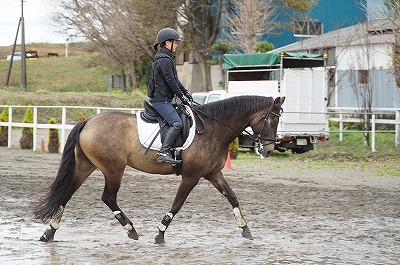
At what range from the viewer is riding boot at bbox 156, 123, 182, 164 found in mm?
9430

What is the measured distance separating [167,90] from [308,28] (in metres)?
38.1

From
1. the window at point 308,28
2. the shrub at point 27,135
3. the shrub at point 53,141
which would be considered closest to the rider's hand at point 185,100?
the shrub at point 53,141

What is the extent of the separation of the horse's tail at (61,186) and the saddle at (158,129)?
834mm

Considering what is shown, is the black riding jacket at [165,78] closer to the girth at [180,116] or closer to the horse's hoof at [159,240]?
the girth at [180,116]

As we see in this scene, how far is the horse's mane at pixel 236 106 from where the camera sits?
9.82 m

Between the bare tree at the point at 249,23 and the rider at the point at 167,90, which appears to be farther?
the bare tree at the point at 249,23

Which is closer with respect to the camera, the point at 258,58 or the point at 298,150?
the point at 298,150

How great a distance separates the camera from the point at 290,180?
16969 millimetres

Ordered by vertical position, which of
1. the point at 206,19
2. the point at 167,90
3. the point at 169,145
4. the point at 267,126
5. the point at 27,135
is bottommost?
the point at 27,135

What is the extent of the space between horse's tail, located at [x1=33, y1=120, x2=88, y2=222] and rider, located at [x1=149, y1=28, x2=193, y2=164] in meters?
1.08

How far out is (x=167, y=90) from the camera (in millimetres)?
9641

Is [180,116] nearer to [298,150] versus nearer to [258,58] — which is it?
[298,150]

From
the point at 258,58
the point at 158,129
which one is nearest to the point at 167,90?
the point at 158,129

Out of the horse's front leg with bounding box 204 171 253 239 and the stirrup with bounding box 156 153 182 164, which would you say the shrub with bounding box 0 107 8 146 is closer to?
the horse's front leg with bounding box 204 171 253 239
